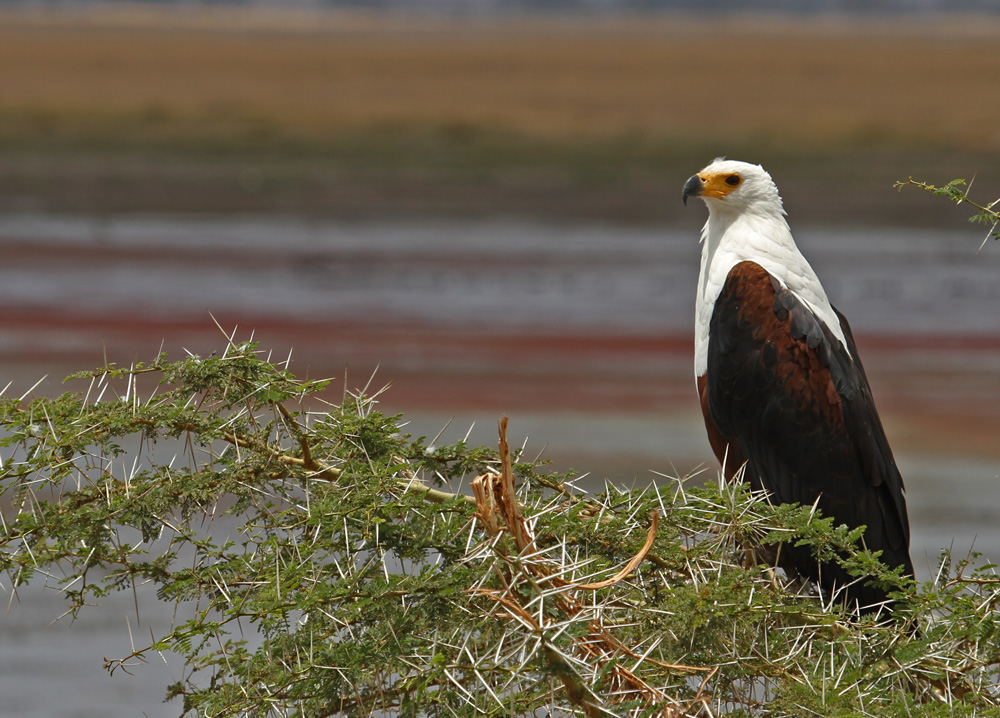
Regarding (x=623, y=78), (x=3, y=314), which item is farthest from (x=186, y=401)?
(x=623, y=78)

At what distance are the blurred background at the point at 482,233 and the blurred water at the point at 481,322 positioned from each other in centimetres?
4

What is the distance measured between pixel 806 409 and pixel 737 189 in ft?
2.63

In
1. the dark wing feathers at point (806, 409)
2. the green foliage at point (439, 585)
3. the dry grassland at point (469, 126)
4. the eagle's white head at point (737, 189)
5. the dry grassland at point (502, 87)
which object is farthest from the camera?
the dry grassland at point (502, 87)

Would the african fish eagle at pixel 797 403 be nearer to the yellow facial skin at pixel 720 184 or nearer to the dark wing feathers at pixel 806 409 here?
the dark wing feathers at pixel 806 409

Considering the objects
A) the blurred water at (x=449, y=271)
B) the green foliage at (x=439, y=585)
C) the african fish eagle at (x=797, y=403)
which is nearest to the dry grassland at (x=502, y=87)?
the blurred water at (x=449, y=271)

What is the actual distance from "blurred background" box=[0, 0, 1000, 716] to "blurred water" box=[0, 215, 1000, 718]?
0.04m

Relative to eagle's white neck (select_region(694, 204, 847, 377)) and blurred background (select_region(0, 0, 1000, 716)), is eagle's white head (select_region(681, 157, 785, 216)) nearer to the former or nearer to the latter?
eagle's white neck (select_region(694, 204, 847, 377))

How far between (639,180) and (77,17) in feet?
144

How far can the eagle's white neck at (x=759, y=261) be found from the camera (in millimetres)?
3998

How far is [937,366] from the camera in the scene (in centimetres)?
1091

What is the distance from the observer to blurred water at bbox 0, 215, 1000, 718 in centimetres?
663

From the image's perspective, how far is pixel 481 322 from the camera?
1204cm

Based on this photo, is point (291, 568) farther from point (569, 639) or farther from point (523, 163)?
point (523, 163)

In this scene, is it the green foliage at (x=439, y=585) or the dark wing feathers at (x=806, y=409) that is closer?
the green foliage at (x=439, y=585)
